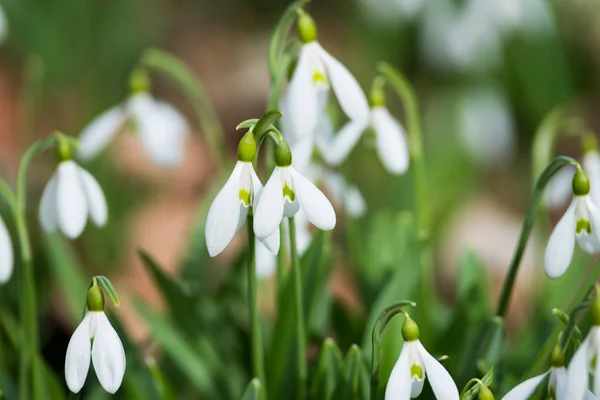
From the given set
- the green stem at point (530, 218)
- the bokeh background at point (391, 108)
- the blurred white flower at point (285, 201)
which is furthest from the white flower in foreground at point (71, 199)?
the bokeh background at point (391, 108)

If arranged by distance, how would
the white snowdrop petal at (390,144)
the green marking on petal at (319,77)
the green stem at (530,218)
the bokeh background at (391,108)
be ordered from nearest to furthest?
the green stem at (530,218) < the green marking on petal at (319,77) < the white snowdrop petal at (390,144) < the bokeh background at (391,108)

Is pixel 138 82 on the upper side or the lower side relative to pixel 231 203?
upper

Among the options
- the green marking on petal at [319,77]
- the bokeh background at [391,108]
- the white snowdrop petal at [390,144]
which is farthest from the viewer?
the bokeh background at [391,108]

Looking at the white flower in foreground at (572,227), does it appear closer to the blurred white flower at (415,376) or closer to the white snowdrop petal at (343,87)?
the blurred white flower at (415,376)

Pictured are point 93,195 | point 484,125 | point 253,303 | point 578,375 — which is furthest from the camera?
point 484,125

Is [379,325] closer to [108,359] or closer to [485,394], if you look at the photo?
[485,394]

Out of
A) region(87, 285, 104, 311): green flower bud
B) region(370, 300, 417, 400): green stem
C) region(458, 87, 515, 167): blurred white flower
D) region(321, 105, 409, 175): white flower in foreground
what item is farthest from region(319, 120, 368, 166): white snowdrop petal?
region(458, 87, 515, 167): blurred white flower

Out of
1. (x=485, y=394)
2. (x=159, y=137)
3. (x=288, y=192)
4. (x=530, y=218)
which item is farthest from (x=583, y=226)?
(x=159, y=137)

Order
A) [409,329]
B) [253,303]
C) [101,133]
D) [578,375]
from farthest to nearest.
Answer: [101,133] < [253,303] < [409,329] < [578,375]

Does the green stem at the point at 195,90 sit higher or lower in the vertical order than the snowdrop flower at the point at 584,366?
higher
